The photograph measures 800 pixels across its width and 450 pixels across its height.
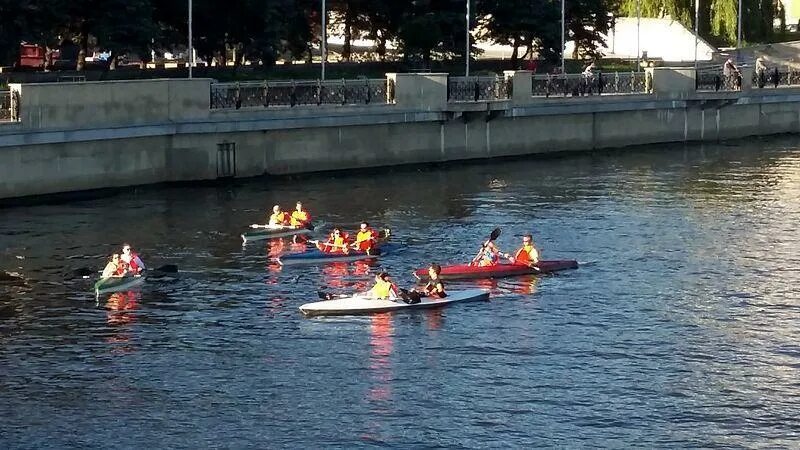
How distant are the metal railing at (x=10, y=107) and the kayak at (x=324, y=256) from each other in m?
11.8

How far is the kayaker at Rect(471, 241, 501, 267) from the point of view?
139 feet

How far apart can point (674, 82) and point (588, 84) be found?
549 cm

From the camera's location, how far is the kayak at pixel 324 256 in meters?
43.9

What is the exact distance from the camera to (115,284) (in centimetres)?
3962

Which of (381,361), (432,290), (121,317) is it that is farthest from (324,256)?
(381,361)

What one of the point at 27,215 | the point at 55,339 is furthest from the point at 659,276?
the point at 27,215

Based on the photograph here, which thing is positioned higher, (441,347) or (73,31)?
(73,31)

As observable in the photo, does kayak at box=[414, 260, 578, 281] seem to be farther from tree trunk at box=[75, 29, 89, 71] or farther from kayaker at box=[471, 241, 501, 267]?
tree trunk at box=[75, 29, 89, 71]

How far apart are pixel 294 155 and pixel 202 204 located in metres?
6.94

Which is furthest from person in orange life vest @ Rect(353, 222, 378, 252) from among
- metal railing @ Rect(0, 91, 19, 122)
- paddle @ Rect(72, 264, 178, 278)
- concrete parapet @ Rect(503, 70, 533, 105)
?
concrete parapet @ Rect(503, 70, 533, 105)

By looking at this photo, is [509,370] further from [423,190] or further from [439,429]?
[423,190]

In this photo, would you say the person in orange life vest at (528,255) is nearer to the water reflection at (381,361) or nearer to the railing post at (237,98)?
the water reflection at (381,361)

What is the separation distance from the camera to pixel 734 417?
1153 inches

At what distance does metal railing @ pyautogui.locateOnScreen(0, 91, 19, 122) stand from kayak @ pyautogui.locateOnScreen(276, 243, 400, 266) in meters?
11.8
